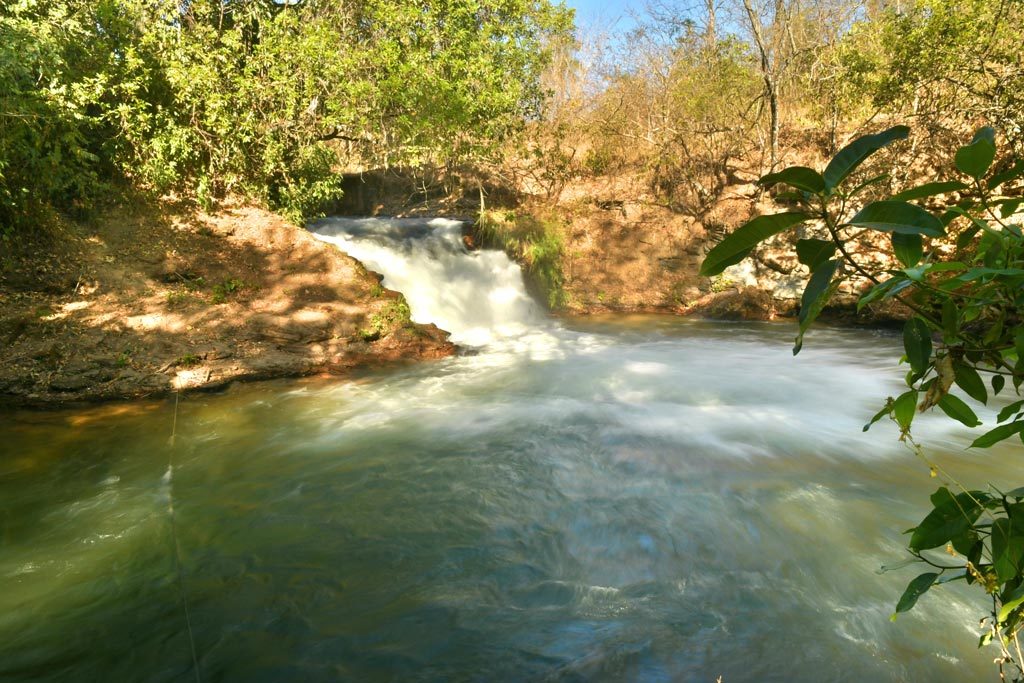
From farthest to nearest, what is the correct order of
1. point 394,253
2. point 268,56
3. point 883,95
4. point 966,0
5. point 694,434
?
point 394,253
point 883,95
point 268,56
point 966,0
point 694,434

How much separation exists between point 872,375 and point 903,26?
684cm

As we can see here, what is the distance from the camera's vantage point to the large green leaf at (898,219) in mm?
1011

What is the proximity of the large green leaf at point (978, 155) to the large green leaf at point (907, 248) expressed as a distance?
17 cm

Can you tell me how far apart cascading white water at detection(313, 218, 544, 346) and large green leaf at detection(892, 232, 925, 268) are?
9.82 metres

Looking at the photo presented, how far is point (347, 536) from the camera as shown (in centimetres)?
434

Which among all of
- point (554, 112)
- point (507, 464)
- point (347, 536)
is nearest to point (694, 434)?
point (507, 464)

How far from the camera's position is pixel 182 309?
8594 millimetres

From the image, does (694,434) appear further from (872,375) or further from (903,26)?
(903,26)

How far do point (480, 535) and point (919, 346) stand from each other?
360cm

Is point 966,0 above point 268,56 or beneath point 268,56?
above

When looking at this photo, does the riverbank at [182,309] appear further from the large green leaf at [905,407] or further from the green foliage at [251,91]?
the large green leaf at [905,407]

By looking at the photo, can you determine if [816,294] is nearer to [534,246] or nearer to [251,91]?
[251,91]

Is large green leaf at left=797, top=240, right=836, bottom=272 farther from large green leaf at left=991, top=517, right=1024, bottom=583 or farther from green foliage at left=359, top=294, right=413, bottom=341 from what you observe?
green foliage at left=359, top=294, right=413, bottom=341

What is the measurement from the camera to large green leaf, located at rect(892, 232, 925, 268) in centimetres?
109
